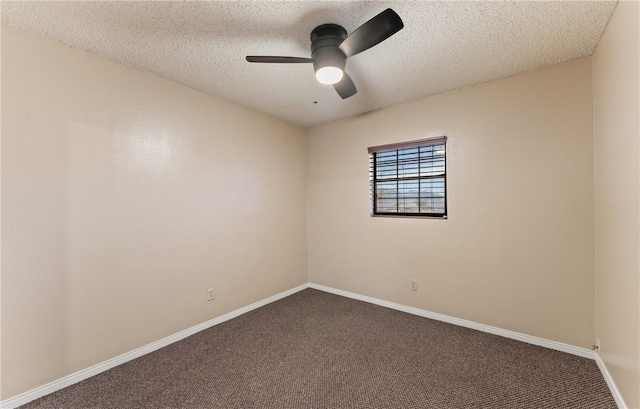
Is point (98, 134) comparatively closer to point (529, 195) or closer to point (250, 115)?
point (250, 115)

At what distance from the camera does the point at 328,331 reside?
2.70 metres

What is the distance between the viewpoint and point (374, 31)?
1.54 metres

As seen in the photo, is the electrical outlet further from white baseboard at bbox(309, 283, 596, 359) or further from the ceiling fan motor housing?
the ceiling fan motor housing

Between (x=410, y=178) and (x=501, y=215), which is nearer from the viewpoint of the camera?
(x=501, y=215)

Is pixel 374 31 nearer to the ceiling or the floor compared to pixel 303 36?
nearer to the floor

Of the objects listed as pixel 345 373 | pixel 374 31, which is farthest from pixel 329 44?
pixel 345 373

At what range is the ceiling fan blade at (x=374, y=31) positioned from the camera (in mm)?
1433

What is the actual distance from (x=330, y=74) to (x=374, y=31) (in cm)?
42

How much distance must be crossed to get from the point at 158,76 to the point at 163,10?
0.97 meters

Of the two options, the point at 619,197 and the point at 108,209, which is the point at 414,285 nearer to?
the point at 619,197

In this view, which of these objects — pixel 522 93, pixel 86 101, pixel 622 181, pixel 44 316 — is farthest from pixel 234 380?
pixel 522 93

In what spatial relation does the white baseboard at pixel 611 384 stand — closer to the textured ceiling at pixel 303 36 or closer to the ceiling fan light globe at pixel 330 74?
the textured ceiling at pixel 303 36

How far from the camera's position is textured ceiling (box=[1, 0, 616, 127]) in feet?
5.39

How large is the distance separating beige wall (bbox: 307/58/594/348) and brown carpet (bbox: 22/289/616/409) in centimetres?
37
